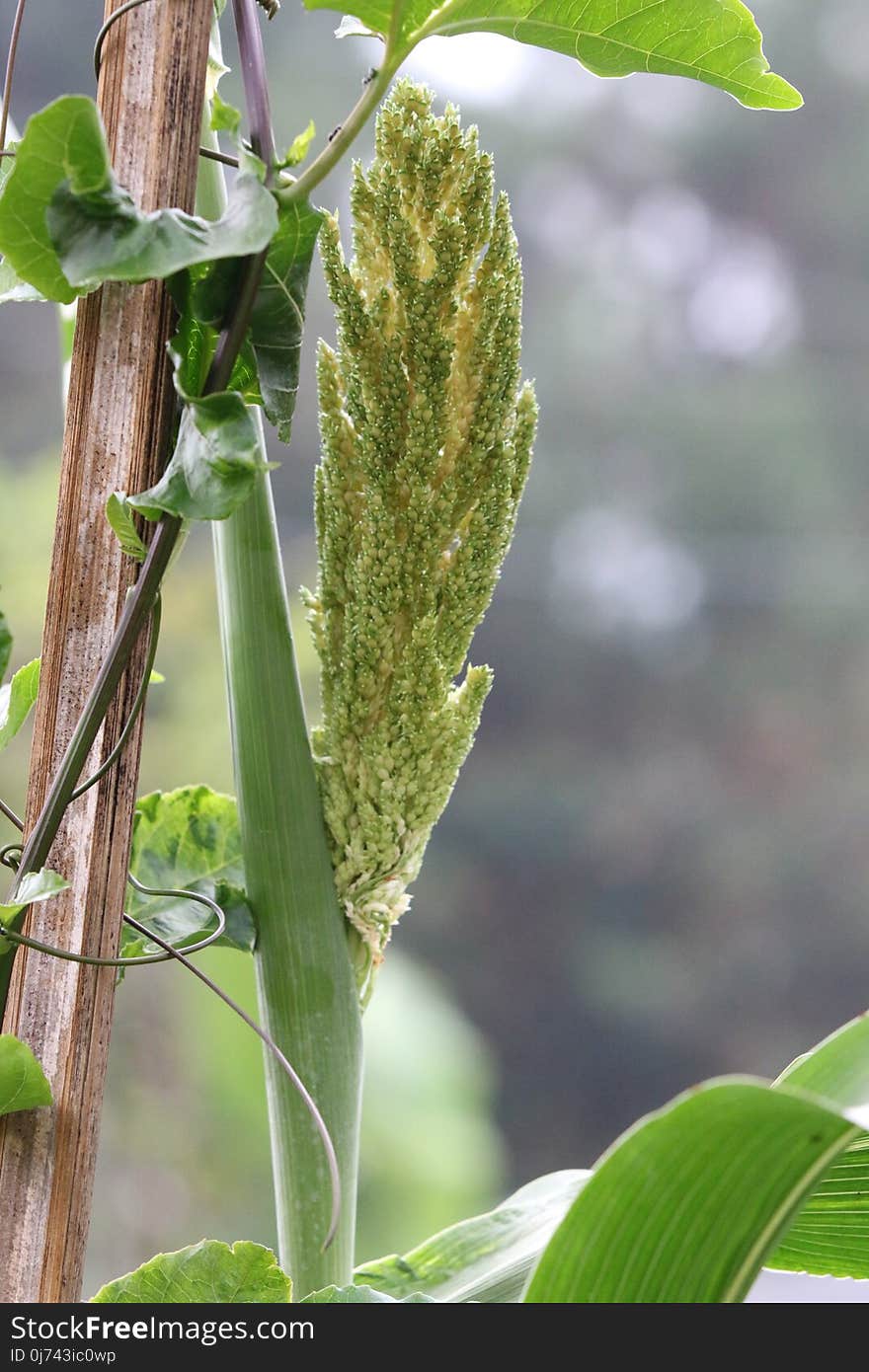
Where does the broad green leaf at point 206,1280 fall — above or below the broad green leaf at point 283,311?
below

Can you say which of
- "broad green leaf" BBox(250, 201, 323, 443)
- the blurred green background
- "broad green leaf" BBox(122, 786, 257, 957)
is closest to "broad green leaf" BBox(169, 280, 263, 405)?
"broad green leaf" BBox(250, 201, 323, 443)

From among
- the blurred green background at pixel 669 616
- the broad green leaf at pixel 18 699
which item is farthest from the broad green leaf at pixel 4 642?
the blurred green background at pixel 669 616

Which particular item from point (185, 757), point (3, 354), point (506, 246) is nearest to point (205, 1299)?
point (506, 246)

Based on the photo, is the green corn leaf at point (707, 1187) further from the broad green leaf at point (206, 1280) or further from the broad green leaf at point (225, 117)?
the broad green leaf at point (225, 117)

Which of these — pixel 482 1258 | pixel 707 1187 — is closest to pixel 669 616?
pixel 482 1258

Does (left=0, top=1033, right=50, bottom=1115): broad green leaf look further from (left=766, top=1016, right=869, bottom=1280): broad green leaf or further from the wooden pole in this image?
(left=766, top=1016, right=869, bottom=1280): broad green leaf

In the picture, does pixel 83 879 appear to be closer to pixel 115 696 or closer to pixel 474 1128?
pixel 115 696

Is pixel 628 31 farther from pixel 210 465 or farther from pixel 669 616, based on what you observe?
pixel 669 616
